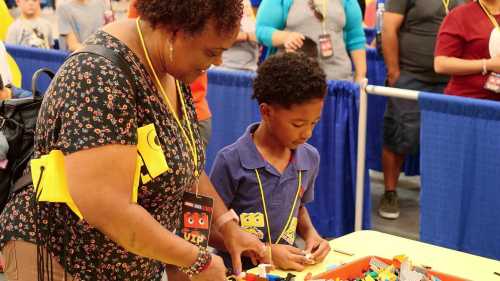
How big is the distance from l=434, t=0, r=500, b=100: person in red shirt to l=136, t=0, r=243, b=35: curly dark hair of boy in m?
2.62

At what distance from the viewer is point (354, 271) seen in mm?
2551

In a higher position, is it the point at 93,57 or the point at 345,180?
the point at 93,57

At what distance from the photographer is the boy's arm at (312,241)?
2611 mm

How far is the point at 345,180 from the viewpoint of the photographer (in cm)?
433

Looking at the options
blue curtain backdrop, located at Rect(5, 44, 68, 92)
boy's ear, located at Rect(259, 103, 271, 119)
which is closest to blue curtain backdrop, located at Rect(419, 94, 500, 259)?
boy's ear, located at Rect(259, 103, 271, 119)

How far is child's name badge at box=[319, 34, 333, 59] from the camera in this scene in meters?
4.77

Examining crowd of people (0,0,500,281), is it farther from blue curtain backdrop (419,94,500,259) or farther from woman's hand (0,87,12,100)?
blue curtain backdrop (419,94,500,259)

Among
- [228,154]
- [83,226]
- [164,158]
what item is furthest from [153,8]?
[228,154]

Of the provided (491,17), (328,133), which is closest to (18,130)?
(328,133)

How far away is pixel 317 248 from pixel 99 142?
117cm

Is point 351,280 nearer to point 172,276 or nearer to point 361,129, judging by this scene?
point 172,276

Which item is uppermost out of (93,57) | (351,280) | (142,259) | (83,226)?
(93,57)

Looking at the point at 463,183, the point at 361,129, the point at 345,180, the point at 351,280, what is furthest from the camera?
the point at 345,180

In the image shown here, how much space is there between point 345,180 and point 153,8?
8.97 ft
